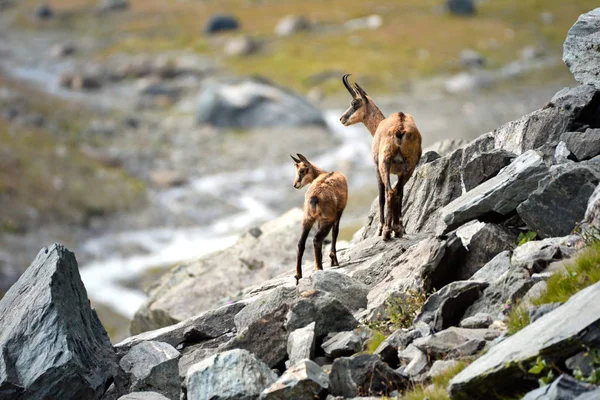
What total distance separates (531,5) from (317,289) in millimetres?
101306

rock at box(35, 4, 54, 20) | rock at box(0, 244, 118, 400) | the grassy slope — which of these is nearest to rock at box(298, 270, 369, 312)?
rock at box(0, 244, 118, 400)

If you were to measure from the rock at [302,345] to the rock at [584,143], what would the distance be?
650cm

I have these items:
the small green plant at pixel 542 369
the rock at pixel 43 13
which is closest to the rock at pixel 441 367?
the small green plant at pixel 542 369

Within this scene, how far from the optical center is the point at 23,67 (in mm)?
103500

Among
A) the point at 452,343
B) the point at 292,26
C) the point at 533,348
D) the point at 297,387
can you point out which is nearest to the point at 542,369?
the point at 533,348

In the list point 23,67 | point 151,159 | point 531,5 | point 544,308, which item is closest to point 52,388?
point 544,308

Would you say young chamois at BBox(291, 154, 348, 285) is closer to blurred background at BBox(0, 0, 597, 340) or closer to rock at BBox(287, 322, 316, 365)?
rock at BBox(287, 322, 316, 365)

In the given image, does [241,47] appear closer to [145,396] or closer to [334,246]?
[334,246]

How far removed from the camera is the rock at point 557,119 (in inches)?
663

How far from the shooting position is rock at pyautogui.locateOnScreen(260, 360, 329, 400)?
38.7ft

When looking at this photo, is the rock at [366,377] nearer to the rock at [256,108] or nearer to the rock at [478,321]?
the rock at [478,321]

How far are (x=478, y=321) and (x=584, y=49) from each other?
885cm

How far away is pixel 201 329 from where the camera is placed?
54.4 feet

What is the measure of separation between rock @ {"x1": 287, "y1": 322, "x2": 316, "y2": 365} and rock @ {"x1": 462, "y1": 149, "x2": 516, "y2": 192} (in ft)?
17.8
